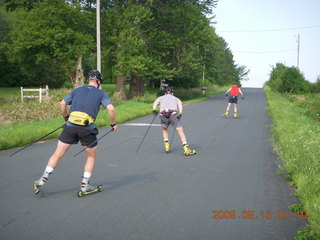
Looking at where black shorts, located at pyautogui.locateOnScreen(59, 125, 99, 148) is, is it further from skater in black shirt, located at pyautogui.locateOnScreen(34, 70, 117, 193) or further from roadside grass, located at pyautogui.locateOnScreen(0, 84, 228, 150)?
roadside grass, located at pyautogui.locateOnScreen(0, 84, 228, 150)

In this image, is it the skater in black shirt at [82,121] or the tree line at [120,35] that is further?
the tree line at [120,35]

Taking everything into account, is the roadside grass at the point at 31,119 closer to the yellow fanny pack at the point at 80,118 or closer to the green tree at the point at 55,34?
the yellow fanny pack at the point at 80,118

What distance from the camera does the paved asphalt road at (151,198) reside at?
4359 millimetres

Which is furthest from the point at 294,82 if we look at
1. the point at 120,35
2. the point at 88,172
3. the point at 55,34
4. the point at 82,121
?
the point at 82,121

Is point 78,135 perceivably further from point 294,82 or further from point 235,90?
point 294,82

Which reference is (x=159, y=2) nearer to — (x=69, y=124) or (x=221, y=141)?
(x=221, y=141)

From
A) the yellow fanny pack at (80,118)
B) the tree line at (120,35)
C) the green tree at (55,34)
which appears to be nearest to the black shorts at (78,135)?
the yellow fanny pack at (80,118)

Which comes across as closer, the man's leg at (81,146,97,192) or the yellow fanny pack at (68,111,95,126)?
the yellow fanny pack at (68,111,95,126)

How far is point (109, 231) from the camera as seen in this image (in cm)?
430

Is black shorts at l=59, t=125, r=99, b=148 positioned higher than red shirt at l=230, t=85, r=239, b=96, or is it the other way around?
red shirt at l=230, t=85, r=239, b=96

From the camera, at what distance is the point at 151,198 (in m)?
5.70

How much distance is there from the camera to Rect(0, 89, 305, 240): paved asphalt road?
14.3ft

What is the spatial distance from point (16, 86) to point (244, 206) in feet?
196

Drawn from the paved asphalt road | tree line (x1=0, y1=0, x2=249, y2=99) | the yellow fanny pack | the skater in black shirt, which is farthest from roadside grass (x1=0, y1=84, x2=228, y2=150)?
tree line (x1=0, y1=0, x2=249, y2=99)
